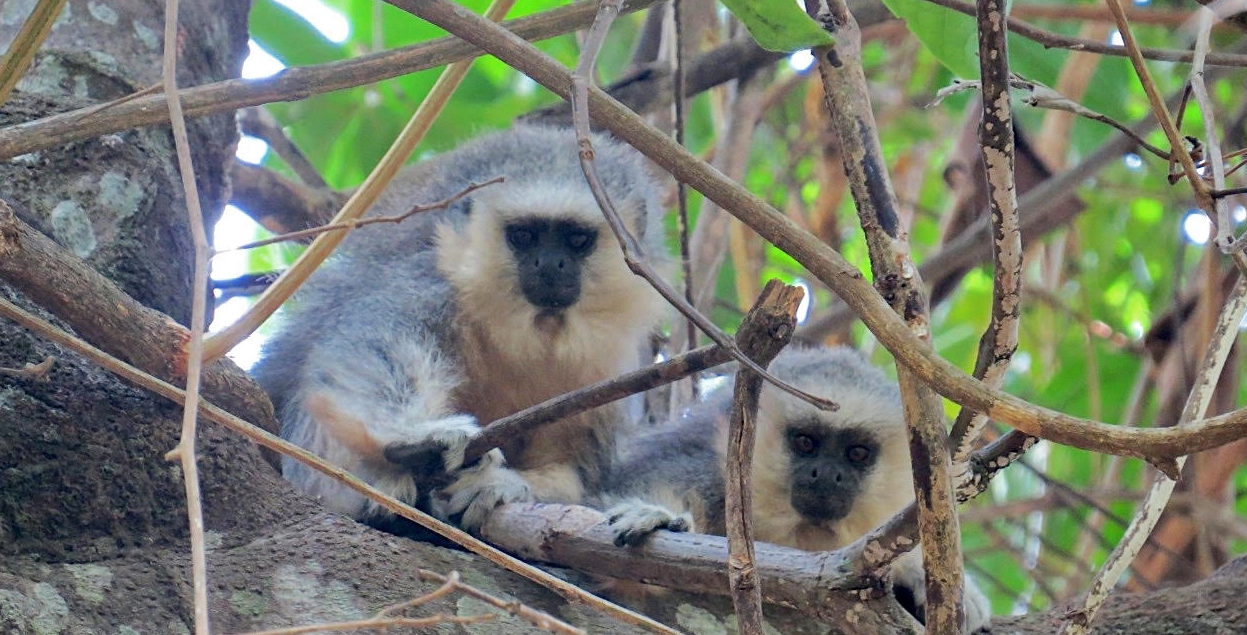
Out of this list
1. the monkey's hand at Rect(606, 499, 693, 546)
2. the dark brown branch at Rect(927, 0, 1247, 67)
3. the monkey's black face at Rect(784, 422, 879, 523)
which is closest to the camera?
the dark brown branch at Rect(927, 0, 1247, 67)

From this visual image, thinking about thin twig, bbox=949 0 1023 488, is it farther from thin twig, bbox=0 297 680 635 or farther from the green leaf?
thin twig, bbox=0 297 680 635

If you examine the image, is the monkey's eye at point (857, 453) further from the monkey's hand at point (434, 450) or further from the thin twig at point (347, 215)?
the thin twig at point (347, 215)

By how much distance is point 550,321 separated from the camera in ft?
15.5

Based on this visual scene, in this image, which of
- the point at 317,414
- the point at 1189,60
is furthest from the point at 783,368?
the point at 1189,60

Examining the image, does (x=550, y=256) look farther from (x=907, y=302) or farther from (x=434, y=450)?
(x=907, y=302)

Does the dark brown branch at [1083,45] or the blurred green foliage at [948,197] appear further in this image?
the blurred green foliage at [948,197]

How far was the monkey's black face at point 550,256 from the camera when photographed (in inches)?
185

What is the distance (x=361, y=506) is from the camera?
382cm

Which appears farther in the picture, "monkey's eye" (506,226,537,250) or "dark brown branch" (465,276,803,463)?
"monkey's eye" (506,226,537,250)

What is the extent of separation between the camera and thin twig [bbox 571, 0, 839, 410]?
2243 mm

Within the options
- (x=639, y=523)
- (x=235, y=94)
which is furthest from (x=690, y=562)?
(x=235, y=94)

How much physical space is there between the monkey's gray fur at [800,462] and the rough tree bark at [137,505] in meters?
1.16

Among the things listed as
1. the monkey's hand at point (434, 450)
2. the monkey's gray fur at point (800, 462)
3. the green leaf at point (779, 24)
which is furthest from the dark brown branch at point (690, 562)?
the green leaf at point (779, 24)

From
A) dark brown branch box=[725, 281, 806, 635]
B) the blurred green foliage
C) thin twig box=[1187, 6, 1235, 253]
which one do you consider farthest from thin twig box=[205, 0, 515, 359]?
the blurred green foliage
